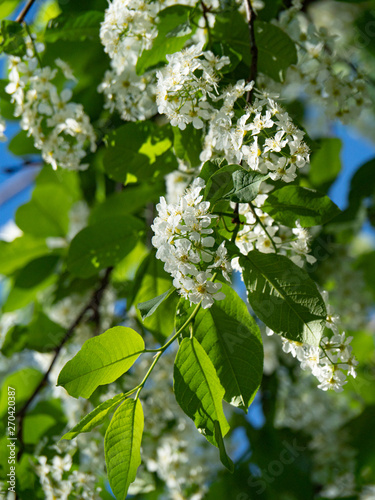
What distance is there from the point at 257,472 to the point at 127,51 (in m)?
1.51

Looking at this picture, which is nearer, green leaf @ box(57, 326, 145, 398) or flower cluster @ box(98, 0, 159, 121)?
green leaf @ box(57, 326, 145, 398)

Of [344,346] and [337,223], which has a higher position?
[344,346]

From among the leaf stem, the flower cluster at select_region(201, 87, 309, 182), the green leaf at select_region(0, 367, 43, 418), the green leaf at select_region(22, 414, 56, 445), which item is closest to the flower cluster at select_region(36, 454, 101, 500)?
the green leaf at select_region(22, 414, 56, 445)

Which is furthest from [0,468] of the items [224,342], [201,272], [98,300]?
[201,272]

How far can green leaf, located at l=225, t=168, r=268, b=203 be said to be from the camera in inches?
31.3

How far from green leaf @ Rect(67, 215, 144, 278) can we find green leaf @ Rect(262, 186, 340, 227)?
1.82 ft

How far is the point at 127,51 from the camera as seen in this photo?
1.26 metres

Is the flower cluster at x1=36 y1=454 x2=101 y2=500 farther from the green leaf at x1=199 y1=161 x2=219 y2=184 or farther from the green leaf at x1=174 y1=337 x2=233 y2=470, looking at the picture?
the green leaf at x1=199 y1=161 x2=219 y2=184

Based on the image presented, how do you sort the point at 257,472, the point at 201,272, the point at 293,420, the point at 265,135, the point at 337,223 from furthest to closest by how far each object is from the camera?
the point at 293,420
the point at 257,472
the point at 337,223
the point at 265,135
the point at 201,272

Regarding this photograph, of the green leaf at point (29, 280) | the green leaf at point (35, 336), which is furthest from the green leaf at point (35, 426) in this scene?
the green leaf at point (29, 280)

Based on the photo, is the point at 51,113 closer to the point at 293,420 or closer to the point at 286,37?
the point at 286,37

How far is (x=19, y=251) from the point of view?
204 centimetres

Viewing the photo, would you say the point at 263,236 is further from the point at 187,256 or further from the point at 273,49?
the point at 273,49

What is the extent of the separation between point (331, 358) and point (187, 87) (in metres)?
0.57
